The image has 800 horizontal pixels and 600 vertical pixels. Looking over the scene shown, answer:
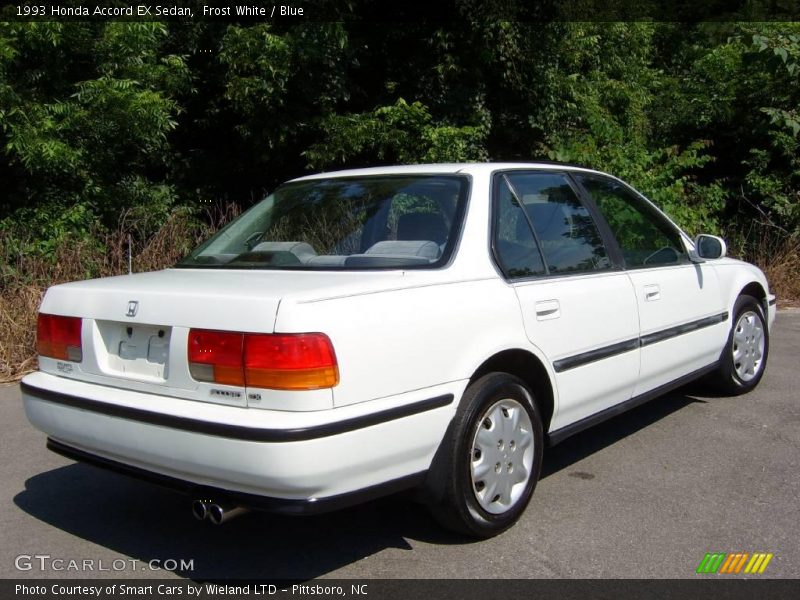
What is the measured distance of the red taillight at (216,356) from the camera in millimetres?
2877

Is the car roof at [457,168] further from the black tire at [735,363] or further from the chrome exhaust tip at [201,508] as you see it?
the chrome exhaust tip at [201,508]

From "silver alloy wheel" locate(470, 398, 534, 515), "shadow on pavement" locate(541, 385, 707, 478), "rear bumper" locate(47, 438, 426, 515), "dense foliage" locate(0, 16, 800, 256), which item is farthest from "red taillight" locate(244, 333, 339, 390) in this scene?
"dense foliage" locate(0, 16, 800, 256)

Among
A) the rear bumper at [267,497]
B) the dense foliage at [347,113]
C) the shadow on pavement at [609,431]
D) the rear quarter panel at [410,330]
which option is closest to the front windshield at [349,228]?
the rear quarter panel at [410,330]

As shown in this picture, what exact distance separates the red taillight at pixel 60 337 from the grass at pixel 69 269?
11.3 feet

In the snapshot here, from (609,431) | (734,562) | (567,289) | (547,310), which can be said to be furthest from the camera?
(609,431)

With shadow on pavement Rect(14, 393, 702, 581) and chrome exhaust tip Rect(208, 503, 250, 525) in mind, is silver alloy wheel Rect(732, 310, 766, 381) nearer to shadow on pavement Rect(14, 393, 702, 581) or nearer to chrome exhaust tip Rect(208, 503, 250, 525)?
shadow on pavement Rect(14, 393, 702, 581)

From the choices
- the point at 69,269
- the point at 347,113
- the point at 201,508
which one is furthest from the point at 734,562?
the point at 347,113

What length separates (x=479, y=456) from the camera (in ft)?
11.3

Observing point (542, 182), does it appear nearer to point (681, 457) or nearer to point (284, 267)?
point (284, 267)

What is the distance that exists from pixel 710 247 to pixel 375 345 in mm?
2868

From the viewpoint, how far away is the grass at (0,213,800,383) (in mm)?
6914

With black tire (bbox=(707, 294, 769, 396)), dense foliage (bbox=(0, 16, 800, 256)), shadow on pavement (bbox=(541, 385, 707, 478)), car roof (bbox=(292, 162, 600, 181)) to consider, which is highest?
dense foliage (bbox=(0, 16, 800, 256))

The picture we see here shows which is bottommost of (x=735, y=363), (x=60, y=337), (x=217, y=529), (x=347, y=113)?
(x=217, y=529)

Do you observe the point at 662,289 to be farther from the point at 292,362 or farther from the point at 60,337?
the point at 60,337
